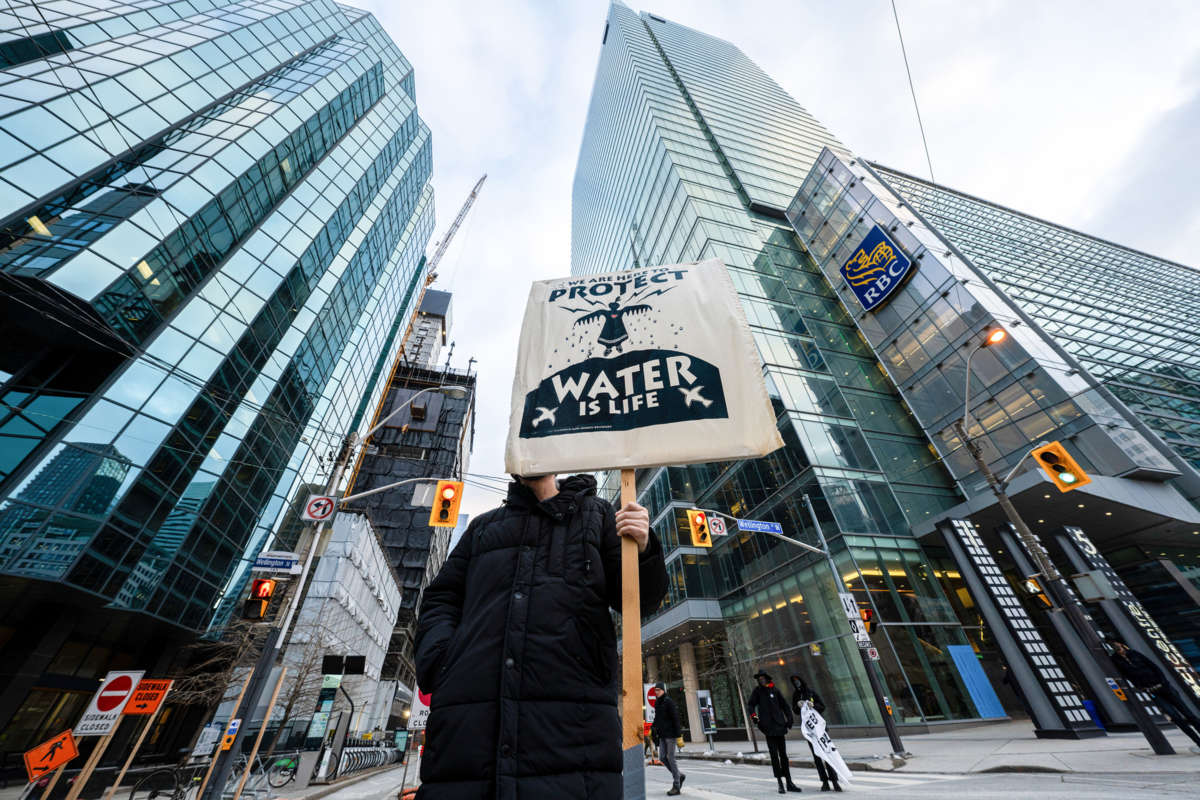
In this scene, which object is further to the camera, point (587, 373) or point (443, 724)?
point (587, 373)

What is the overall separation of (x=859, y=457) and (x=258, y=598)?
23968mm

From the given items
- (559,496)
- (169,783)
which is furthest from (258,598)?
(559,496)

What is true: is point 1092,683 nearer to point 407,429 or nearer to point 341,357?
point 341,357

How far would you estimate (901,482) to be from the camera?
22.5 m

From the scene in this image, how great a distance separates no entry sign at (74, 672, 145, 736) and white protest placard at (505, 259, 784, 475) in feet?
30.6

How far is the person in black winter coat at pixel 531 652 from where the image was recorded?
5.78ft

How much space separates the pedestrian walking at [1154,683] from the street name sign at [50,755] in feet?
53.0

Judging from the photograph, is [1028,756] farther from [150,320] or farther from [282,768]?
[150,320]

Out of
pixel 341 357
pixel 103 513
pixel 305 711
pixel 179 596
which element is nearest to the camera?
pixel 103 513

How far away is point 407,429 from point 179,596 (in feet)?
134

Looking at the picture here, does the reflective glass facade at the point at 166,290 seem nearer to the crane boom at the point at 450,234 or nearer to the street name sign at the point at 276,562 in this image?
the street name sign at the point at 276,562

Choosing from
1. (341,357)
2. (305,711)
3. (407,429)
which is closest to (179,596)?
(305,711)

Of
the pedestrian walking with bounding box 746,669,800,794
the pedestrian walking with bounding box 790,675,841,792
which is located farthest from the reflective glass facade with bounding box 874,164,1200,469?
the pedestrian walking with bounding box 746,669,800,794

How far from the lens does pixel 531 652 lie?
1986mm
